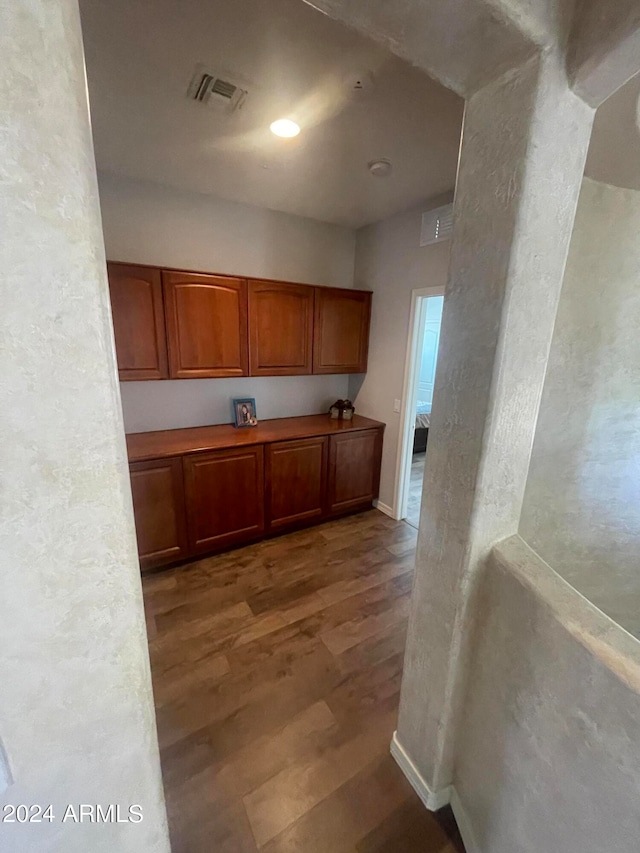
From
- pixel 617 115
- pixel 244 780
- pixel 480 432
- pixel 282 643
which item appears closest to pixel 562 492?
pixel 480 432

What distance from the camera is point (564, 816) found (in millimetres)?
806

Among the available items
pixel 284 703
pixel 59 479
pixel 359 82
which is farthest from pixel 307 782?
pixel 359 82

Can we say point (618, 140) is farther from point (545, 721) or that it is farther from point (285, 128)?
point (545, 721)

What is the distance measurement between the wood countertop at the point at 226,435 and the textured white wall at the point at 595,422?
1.68 meters

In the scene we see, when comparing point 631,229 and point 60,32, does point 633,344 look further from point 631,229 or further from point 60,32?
point 60,32

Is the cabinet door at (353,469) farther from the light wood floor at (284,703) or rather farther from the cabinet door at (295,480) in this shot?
the light wood floor at (284,703)

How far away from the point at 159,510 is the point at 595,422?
2.56m

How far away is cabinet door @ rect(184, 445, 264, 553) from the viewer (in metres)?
2.49

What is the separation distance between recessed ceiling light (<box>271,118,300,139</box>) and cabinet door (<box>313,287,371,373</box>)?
1.19 meters

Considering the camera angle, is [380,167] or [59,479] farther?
[380,167]

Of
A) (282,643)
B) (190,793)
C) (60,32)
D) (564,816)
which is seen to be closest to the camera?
(60,32)

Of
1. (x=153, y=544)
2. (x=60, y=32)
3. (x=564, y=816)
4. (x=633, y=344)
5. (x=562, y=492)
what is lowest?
(x=153, y=544)

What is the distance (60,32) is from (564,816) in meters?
1.68

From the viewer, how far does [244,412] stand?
9.99 feet
